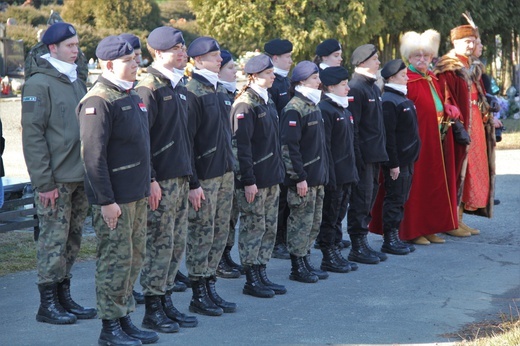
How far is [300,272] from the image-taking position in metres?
8.04

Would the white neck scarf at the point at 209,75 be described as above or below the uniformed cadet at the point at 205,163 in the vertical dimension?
above

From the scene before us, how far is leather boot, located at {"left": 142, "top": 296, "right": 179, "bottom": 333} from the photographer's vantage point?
6.25 m

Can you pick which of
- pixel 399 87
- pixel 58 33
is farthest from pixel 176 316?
pixel 399 87

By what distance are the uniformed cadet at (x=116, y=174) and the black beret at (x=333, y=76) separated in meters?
2.81

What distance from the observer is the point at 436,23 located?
23.2 metres

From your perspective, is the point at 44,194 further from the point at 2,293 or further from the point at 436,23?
the point at 436,23

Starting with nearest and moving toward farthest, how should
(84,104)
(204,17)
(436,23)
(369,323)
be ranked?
(84,104) < (369,323) < (204,17) < (436,23)

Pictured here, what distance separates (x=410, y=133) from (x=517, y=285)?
1.88 metres

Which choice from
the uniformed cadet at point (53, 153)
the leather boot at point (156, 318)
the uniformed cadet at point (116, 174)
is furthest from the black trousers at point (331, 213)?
the uniformed cadet at point (116, 174)

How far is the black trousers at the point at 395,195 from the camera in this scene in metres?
9.46

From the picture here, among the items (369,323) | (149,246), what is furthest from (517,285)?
(149,246)

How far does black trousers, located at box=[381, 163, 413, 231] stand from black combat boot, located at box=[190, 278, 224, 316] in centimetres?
309

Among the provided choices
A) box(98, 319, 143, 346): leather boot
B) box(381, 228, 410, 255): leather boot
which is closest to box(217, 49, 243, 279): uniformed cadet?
box(381, 228, 410, 255): leather boot

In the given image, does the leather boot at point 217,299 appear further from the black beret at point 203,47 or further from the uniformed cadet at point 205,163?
the black beret at point 203,47
